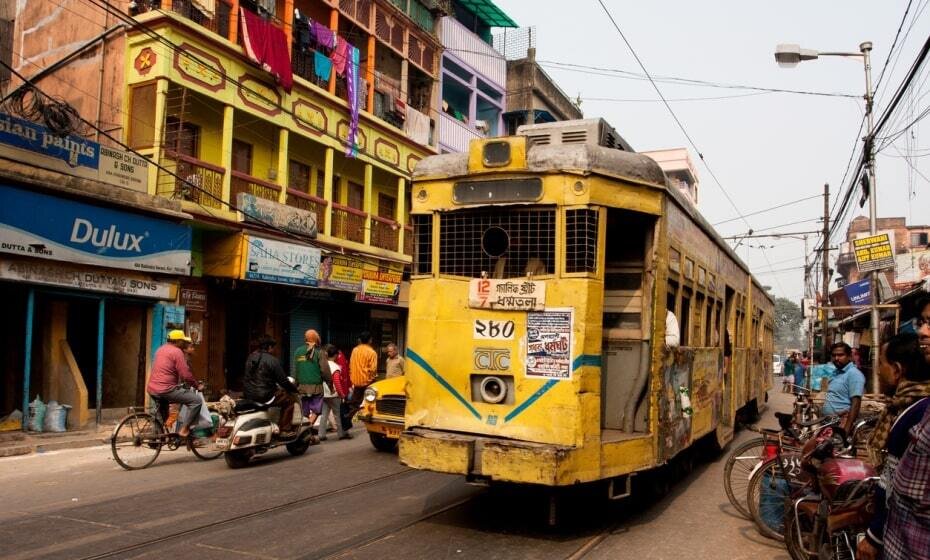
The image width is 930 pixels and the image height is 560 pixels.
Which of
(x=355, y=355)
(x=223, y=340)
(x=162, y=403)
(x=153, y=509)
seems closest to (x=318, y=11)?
(x=223, y=340)

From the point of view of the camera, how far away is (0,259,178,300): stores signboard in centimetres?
1139

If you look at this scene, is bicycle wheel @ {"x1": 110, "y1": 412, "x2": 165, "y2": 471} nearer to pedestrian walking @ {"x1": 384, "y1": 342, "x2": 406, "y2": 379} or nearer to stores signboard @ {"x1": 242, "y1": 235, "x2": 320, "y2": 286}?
pedestrian walking @ {"x1": 384, "y1": 342, "x2": 406, "y2": 379}

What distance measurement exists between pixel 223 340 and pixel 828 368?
1312 centimetres

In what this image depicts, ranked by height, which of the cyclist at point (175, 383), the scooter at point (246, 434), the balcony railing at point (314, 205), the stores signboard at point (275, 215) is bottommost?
the scooter at point (246, 434)

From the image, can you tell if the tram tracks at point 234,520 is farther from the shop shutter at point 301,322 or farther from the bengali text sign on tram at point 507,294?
the shop shutter at point 301,322

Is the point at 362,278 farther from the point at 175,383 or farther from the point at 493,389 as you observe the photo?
the point at 493,389

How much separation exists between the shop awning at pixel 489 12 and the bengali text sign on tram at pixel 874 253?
17998 mm

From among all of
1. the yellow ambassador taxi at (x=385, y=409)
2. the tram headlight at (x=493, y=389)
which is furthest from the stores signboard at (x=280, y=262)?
the tram headlight at (x=493, y=389)

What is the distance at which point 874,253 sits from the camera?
1434cm

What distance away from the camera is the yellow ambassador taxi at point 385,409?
9.81m

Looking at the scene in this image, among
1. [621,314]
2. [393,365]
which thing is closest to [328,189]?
[393,365]

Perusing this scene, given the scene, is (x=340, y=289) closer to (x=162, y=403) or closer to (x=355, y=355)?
(x=355, y=355)

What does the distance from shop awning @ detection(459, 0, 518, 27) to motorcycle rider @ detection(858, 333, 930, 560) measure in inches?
1020

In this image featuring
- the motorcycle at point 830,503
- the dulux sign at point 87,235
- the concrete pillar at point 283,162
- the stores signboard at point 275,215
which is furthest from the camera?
the concrete pillar at point 283,162
